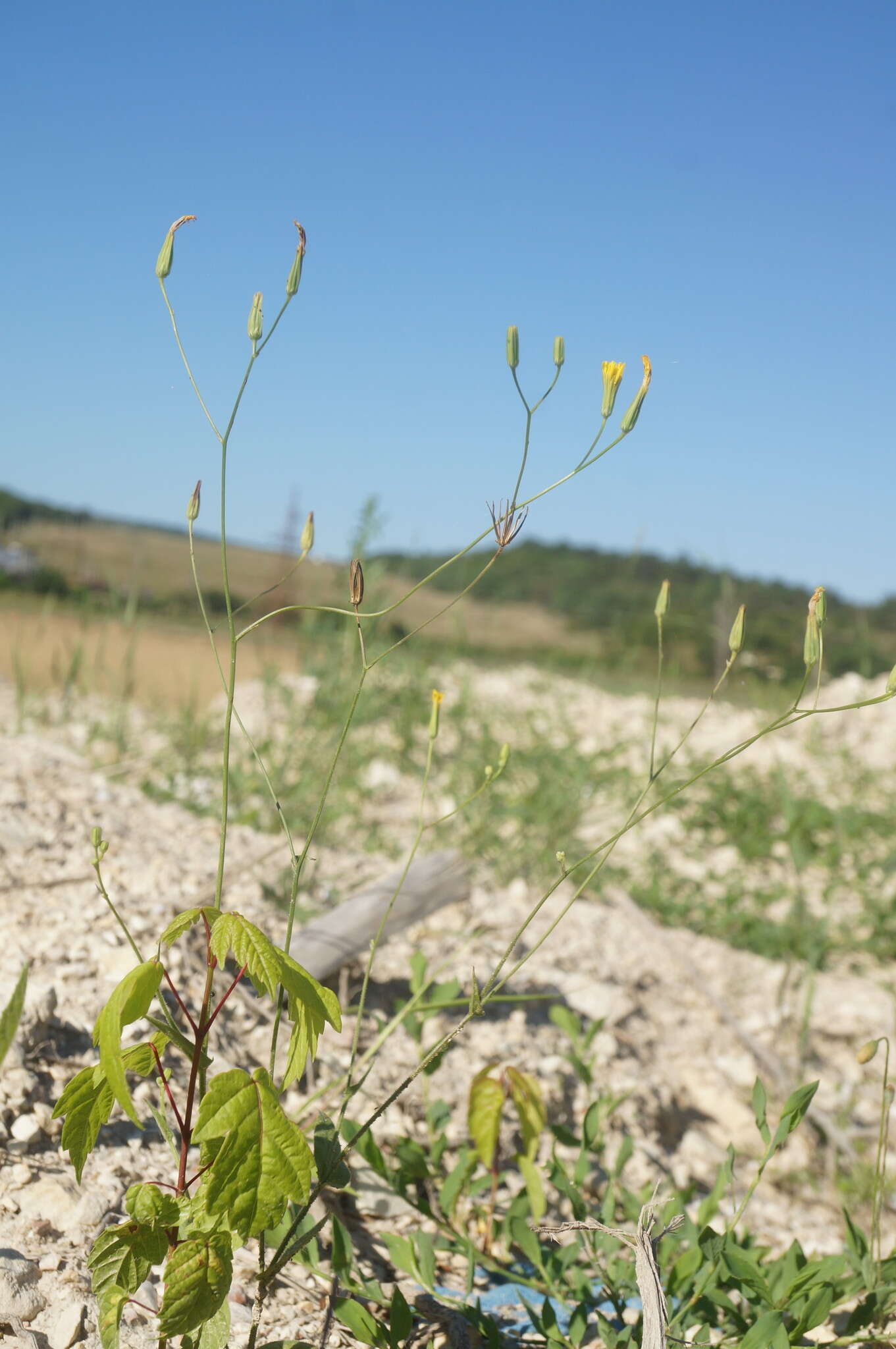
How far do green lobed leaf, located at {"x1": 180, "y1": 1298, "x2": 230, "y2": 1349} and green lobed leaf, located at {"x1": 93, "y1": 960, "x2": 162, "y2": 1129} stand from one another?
0.29 metres

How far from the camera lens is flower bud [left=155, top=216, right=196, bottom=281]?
1.19 m

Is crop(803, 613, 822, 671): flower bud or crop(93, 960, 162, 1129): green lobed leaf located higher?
crop(803, 613, 822, 671): flower bud

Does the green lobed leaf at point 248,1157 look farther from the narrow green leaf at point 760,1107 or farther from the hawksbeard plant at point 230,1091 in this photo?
the narrow green leaf at point 760,1107

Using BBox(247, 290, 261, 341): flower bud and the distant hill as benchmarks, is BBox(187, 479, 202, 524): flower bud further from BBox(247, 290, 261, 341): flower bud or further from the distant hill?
the distant hill

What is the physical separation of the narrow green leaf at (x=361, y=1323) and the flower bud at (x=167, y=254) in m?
1.34

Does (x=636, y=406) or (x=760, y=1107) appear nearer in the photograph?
(x=636, y=406)

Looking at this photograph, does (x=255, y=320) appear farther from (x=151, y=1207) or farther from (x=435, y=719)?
(x=151, y=1207)

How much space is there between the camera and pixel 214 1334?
1.11m

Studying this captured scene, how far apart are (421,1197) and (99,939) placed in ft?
2.78

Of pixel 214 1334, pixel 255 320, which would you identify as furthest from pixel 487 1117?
pixel 255 320

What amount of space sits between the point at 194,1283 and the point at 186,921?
380 millimetres

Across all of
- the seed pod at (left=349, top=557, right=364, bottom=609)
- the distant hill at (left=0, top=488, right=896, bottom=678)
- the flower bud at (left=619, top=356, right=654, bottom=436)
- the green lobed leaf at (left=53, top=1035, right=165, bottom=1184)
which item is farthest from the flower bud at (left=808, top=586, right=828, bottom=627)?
the distant hill at (left=0, top=488, right=896, bottom=678)

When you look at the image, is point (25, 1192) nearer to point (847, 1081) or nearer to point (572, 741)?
point (847, 1081)

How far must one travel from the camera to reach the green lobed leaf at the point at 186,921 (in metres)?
1.04
